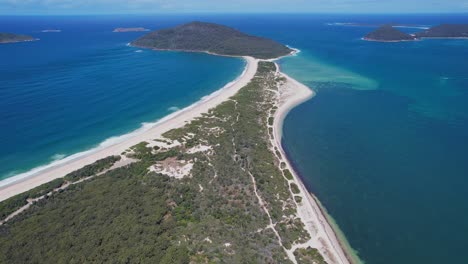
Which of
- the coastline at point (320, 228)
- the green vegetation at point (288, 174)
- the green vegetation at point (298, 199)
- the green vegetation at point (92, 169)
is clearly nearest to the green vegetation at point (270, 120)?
the coastline at point (320, 228)

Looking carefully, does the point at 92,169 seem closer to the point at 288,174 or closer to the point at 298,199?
the point at 288,174

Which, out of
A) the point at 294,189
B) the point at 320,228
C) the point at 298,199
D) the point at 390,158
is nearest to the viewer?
the point at 320,228

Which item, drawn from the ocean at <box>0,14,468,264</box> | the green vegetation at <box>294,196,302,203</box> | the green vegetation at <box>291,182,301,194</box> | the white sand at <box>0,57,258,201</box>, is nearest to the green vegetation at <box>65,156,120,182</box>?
the white sand at <box>0,57,258,201</box>

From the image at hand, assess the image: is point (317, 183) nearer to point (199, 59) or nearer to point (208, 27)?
point (199, 59)

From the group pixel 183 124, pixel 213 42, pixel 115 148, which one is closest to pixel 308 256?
pixel 115 148

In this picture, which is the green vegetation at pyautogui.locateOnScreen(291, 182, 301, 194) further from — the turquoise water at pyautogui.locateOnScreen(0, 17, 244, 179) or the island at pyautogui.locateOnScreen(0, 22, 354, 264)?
the turquoise water at pyautogui.locateOnScreen(0, 17, 244, 179)

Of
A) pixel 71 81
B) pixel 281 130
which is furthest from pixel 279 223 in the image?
pixel 71 81
